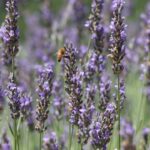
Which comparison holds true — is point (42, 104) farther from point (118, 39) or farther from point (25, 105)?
point (118, 39)

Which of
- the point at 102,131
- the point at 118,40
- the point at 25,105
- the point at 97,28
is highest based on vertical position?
the point at 97,28

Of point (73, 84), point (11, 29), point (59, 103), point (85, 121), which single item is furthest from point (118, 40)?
point (59, 103)

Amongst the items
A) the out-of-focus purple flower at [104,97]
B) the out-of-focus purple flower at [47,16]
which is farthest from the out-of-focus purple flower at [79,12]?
the out-of-focus purple flower at [104,97]

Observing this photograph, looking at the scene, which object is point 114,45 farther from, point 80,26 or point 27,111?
point 80,26

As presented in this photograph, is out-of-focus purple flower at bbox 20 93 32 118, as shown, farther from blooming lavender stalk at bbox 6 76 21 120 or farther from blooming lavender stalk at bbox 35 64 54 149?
blooming lavender stalk at bbox 6 76 21 120

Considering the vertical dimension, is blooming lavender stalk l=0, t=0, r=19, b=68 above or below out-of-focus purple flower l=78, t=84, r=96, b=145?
above

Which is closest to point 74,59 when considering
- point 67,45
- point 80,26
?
point 67,45

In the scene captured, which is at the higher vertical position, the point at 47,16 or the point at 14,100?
the point at 47,16

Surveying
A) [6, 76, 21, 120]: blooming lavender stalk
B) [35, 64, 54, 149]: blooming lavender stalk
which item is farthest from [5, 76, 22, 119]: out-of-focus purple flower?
[35, 64, 54, 149]: blooming lavender stalk
